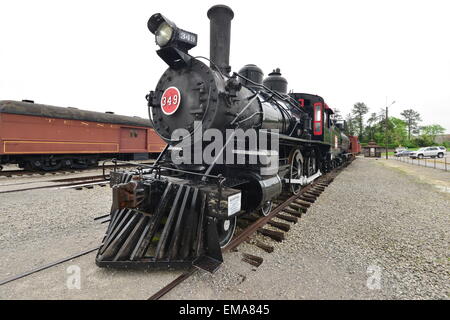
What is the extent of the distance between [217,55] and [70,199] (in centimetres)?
512

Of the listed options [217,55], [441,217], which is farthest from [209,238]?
[441,217]

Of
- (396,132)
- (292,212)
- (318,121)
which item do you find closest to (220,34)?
(292,212)

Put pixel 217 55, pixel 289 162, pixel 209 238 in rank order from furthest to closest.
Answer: pixel 289 162
pixel 217 55
pixel 209 238

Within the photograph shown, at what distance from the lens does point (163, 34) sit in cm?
314

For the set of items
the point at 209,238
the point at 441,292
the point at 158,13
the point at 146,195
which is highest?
the point at 158,13

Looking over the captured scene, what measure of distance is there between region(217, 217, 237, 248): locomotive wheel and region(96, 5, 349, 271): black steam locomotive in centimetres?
1

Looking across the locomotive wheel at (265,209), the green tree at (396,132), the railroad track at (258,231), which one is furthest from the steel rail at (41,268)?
the green tree at (396,132)

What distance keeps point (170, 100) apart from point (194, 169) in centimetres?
117

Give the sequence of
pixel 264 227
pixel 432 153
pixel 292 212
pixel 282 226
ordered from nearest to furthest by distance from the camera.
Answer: pixel 282 226 < pixel 264 227 < pixel 292 212 < pixel 432 153

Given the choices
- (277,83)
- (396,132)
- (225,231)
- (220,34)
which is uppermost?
(396,132)

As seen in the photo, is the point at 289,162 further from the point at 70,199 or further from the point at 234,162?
the point at 70,199

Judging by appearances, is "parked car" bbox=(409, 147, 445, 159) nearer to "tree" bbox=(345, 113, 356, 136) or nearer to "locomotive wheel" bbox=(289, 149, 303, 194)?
"locomotive wheel" bbox=(289, 149, 303, 194)

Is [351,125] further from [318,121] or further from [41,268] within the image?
[41,268]

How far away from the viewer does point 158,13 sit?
10.2 feet
